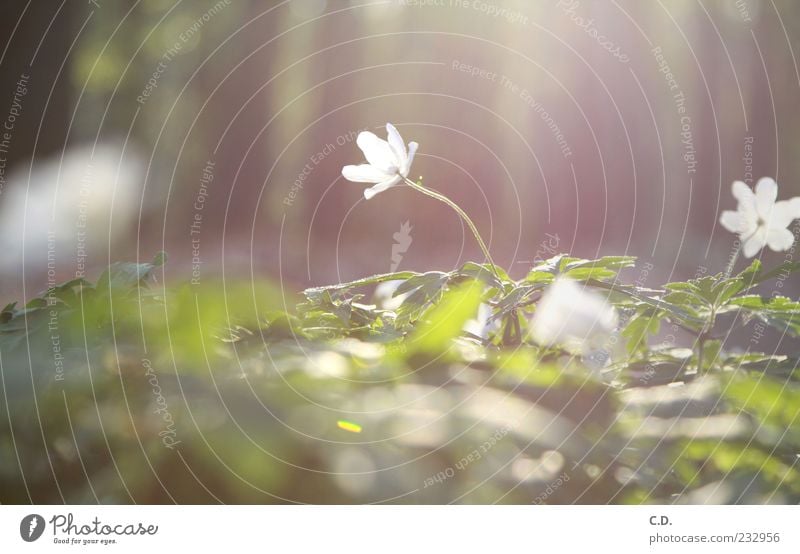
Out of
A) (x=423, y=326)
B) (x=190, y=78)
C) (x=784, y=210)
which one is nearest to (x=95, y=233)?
(x=190, y=78)

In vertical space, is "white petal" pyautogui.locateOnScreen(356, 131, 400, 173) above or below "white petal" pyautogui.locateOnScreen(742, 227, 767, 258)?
above

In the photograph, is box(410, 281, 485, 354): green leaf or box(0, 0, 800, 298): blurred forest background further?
box(0, 0, 800, 298): blurred forest background

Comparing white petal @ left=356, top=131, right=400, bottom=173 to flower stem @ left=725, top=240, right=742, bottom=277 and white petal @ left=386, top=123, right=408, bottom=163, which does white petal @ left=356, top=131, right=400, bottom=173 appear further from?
flower stem @ left=725, top=240, right=742, bottom=277

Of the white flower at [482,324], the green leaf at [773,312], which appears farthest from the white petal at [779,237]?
the white flower at [482,324]

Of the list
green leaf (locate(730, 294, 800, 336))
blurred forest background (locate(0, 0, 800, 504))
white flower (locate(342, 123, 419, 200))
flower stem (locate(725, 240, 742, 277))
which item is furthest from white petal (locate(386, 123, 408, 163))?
flower stem (locate(725, 240, 742, 277))

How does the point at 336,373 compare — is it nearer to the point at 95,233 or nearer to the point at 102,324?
the point at 102,324
